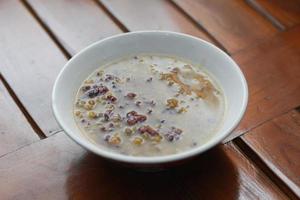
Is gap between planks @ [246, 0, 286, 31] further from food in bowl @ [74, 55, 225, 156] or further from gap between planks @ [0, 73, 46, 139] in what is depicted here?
gap between planks @ [0, 73, 46, 139]

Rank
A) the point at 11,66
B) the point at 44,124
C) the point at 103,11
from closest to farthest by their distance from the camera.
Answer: the point at 44,124, the point at 11,66, the point at 103,11

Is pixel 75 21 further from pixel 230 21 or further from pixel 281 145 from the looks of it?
pixel 281 145

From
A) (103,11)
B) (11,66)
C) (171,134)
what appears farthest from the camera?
(103,11)

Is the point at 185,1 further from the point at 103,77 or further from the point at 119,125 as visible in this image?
the point at 119,125

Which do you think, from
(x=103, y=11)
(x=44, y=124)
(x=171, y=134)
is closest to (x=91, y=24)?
(x=103, y=11)

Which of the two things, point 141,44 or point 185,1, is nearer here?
point 141,44

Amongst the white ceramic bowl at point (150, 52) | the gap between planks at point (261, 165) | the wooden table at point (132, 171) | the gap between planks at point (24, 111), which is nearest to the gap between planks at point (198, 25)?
the wooden table at point (132, 171)

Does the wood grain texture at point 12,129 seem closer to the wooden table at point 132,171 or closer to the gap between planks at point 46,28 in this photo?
the wooden table at point 132,171

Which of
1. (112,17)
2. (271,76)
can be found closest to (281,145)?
(271,76)
